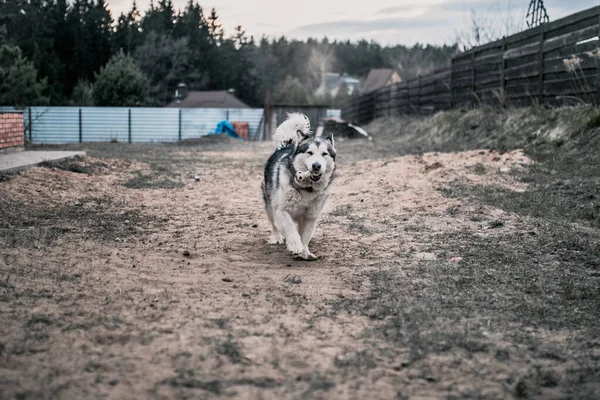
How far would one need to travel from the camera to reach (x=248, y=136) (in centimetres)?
3638

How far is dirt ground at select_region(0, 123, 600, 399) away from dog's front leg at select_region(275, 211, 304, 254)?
157 millimetres

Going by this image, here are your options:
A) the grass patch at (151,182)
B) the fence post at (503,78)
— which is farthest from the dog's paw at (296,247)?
the fence post at (503,78)

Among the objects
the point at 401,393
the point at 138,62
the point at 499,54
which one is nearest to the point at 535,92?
the point at 499,54

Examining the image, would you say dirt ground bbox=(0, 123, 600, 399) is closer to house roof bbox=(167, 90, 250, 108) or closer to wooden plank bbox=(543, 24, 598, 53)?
wooden plank bbox=(543, 24, 598, 53)

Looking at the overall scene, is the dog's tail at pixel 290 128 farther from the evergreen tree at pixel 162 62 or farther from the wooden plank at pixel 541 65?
the evergreen tree at pixel 162 62

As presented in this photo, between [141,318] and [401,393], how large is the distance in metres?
1.74

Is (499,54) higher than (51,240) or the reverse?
higher

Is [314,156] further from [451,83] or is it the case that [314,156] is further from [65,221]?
[451,83]

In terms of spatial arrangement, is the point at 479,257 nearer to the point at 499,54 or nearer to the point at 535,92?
the point at 535,92

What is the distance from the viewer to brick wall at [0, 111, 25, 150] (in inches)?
519

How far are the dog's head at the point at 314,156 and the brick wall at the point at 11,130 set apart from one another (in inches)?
375

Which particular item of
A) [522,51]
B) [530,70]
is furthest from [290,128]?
[522,51]

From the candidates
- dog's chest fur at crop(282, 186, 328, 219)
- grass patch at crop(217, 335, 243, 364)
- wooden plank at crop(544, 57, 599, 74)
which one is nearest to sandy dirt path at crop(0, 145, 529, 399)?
grass patch at crop(217, 335, 243, 364)

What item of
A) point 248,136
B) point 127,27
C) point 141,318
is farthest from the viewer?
point 127,27
